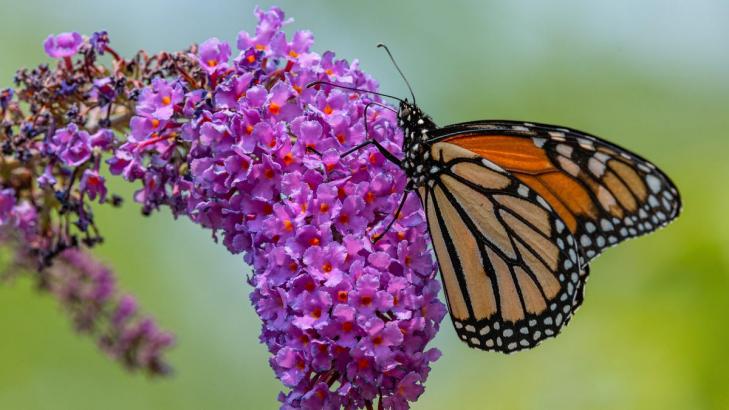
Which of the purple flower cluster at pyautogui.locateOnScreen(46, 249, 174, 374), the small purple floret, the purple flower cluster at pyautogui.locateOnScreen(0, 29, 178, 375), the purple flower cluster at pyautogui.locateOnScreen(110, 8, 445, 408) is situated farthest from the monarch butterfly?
the purple flower cluster at pyautogui.locateOnScreen(46, 249, 174, 374)

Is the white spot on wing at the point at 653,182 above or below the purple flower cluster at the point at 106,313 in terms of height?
below

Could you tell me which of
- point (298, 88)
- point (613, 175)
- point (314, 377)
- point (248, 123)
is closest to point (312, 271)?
point (314, 377)

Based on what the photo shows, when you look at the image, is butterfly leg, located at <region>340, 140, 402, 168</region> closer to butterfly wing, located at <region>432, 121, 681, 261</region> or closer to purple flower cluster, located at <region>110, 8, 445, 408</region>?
purple flower cluster, located at <region>110, 8, 445, 408</region>

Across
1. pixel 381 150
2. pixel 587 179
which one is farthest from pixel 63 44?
pixel 587 179

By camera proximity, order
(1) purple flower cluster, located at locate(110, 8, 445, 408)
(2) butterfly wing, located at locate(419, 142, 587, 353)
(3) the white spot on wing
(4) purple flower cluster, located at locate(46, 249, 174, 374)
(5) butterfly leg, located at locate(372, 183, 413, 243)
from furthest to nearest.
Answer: (4) purple flower cluster, located at locate(46, 249, 174, 374), (2) butterfly wing, located at locate(419, 142, 587, 353), (3) the white spot on wing, (5) butterfly leg, located at locate(372, 183, 413, 243), (1) purple flower cluster, located at locate(110, 8, 445, 408)

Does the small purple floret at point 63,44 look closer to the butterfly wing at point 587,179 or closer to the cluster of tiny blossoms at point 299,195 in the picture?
the cluster of tiny blossoms at point 299,195

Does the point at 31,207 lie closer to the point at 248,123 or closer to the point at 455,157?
the point at 248,123

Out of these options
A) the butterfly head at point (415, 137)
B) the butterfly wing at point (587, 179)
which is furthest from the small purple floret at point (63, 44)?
the butterfly wing at point (587, 179)

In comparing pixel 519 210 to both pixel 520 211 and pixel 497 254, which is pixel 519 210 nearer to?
pixel 520 211
